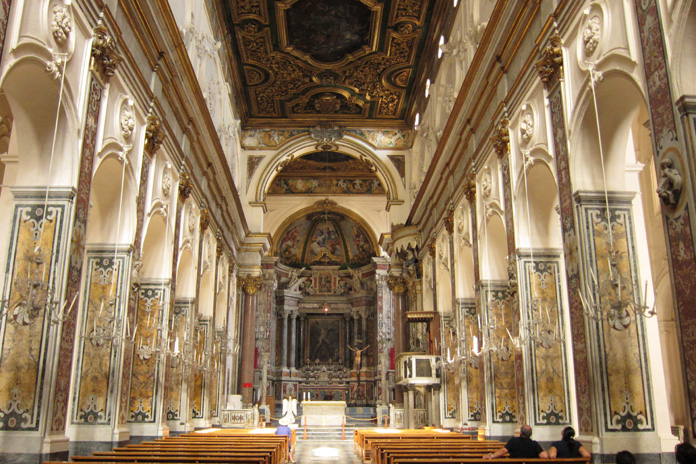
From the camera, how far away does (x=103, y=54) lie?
8820mm

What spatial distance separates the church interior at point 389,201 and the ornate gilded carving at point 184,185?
6cm

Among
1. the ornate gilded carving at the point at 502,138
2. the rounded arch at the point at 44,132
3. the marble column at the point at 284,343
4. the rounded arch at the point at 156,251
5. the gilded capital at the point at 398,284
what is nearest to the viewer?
the rounded arch at the point at 44,132

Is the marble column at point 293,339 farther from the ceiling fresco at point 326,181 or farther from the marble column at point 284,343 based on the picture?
the ceiling fresco at point 326,181

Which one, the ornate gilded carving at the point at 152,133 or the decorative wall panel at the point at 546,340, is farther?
the ornate gilded carving at the point at 152,133

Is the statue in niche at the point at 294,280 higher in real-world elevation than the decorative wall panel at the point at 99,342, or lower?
higher

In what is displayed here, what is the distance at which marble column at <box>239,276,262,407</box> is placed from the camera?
24.2 meters

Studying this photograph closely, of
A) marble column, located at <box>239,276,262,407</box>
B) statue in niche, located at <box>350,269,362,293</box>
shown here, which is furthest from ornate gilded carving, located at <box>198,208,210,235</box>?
statue in niche, located at <box>350,269,362,293</box>

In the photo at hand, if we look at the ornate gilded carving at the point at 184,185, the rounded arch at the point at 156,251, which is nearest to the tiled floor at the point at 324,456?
the rounded arch at the point at 156,251

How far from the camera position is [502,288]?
13102 millimetres

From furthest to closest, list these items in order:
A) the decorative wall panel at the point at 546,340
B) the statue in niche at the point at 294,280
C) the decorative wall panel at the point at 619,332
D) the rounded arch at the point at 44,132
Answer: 1. the statue in niche at the point at 294,280
2. the decorative wall panel at the point at 546,340
3. the rounded arch at the point at 44,132
4. the decorative wall panel at the point at 619,332

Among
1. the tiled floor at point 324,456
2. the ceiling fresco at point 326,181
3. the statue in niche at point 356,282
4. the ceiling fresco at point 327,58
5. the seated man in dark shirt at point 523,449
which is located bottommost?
the tiled floor at point 324,456

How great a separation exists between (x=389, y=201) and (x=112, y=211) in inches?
565

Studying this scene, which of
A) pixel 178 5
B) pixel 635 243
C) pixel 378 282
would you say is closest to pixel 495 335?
pixel 635 243

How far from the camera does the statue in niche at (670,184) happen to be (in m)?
5.75
